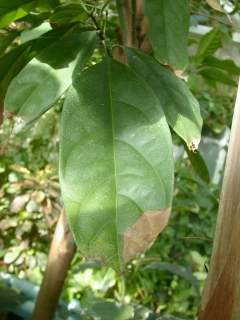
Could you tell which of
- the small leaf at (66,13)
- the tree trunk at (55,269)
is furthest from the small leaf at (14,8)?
the tree trunk at (55,269)

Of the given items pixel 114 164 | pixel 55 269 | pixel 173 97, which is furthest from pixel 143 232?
pixel 55 269

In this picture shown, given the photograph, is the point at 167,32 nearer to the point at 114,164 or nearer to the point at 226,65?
the point at 114,164

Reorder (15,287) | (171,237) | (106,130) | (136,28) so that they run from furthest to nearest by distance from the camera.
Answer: (171,237)
(15,287)
(136,28)
(106,130)

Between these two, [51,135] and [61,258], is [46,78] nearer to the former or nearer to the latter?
[61,258]

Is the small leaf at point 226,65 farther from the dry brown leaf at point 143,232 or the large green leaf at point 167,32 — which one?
the dry brown leaf at point 143,232

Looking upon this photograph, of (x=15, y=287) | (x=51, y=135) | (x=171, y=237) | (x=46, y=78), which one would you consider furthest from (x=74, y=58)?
(x=171, y=237)

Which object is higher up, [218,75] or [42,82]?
[42,82]
